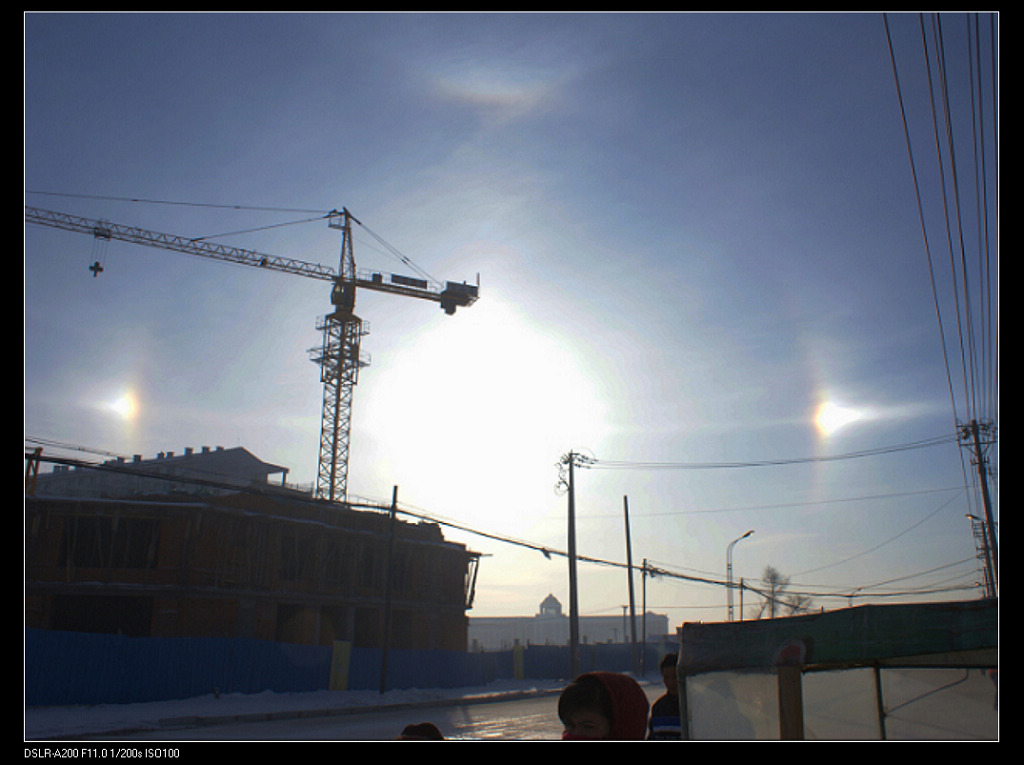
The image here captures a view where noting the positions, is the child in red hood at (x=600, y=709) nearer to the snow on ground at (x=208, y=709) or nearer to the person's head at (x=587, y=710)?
the person's head at (x=587, y=710)

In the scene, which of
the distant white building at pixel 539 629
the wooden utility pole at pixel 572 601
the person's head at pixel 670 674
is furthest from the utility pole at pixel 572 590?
the distant white building at pixel 539 629

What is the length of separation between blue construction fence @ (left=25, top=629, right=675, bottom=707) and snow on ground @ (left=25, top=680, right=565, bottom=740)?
21.5 inches

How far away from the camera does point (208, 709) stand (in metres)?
23.0

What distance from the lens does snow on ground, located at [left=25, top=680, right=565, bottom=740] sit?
1845 centimetres

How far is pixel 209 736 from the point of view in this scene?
1677cm

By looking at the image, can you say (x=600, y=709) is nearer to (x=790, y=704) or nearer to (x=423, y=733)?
(x=423, y=733)

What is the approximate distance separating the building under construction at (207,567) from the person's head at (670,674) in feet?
74.1

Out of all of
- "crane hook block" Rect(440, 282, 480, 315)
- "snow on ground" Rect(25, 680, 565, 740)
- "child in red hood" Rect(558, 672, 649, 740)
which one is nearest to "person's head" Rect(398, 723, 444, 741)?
"child in red hood" Rect(558, 672, 649, 740)

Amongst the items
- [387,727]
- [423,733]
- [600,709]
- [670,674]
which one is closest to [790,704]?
[670,674]

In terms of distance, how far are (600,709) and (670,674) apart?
144 inches

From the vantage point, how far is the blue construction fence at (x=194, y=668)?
899 inches
